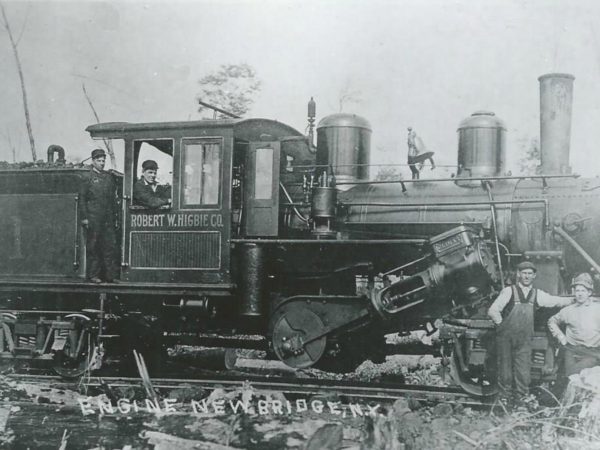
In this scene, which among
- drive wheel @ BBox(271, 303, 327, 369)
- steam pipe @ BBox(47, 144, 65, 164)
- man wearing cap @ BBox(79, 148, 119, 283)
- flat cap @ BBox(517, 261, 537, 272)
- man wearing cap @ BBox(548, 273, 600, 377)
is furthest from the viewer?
steam pipe @ BBox(47, 144, 65, 164)

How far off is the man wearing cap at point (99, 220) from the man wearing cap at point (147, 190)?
56 centimetres

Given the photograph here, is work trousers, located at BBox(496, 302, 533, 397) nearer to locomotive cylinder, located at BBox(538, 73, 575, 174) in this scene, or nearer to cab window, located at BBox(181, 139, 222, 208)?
locomotive cylinder, located at BBox(538, 73, 575, 174)

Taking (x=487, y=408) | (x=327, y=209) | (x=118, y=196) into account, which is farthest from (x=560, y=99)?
(x=118, y=196)

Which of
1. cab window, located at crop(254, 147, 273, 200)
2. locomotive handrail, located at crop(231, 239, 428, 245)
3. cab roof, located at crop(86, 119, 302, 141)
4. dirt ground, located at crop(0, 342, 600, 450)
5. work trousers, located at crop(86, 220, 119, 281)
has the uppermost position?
cab roof, located at crop(86, 119, 302, 141)

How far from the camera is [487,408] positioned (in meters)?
5.95

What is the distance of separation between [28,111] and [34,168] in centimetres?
1356

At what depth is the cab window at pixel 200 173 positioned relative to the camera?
22.3 feet

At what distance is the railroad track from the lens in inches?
240

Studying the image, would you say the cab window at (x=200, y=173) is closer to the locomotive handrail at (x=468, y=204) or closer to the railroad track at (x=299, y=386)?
the locomotive handrail at (x=468, y=204)

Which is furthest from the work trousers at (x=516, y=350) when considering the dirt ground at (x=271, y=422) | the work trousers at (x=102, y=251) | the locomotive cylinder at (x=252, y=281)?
the work trousers at (x=102, y=251)

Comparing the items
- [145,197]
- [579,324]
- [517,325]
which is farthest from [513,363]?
[145,197]

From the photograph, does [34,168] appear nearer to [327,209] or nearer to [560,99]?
[327,209]

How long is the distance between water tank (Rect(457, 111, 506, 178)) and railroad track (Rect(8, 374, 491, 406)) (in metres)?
2.53

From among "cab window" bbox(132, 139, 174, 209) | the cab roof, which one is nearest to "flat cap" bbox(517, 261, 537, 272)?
the cab roof
